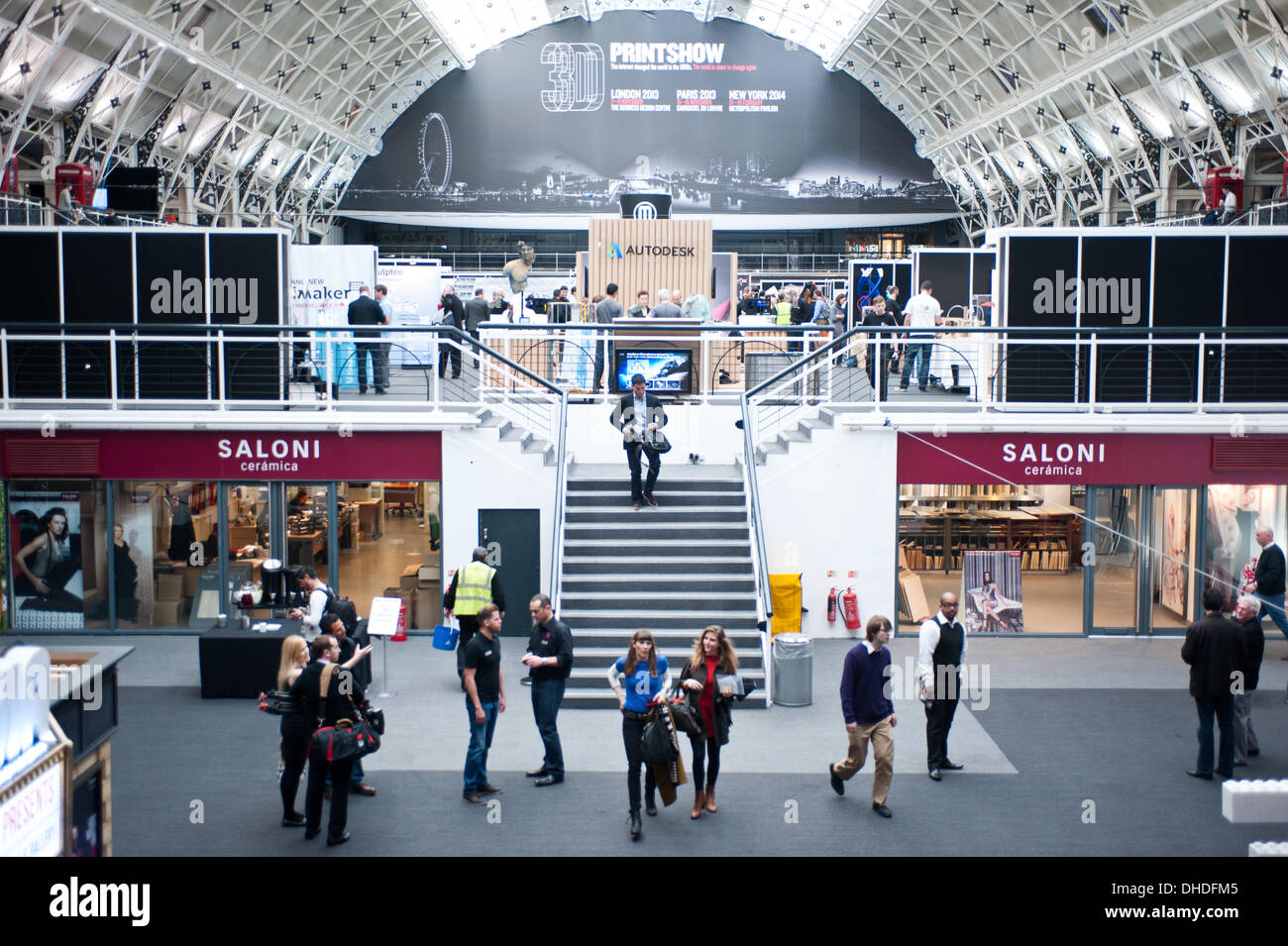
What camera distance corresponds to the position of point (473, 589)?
41.8 ft

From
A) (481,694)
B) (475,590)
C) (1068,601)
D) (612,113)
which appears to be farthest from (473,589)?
(612,113)

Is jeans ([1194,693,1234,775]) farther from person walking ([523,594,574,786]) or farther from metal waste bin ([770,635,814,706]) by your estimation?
person walking ([523,594,574,786])

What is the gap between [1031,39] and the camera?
1534 inches

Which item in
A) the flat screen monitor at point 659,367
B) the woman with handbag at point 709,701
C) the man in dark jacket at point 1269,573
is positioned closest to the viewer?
the woman with handbag at point 709,701

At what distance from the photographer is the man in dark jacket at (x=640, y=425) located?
601 inches

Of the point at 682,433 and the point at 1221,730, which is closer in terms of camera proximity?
the point at 1221,730

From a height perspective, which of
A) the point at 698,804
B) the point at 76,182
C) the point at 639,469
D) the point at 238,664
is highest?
the point at 76,182

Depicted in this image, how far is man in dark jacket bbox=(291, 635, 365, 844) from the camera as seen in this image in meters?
9.15

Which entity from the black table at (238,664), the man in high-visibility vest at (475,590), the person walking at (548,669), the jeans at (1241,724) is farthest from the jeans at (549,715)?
the jeans at (1241,724)

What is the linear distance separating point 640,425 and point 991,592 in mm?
5405

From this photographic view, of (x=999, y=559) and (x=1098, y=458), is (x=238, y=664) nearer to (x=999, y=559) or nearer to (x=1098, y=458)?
(x=999, y=559)

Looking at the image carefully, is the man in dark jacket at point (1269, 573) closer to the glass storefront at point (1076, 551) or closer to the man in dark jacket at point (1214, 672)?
the glass storefront at point (1076, 551)

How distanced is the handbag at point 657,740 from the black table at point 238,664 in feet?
17.4

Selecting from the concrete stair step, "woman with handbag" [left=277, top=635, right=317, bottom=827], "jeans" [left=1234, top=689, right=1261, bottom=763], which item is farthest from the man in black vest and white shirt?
"woman with handbag" [left=277, top=635, right=317, bottom=827]
